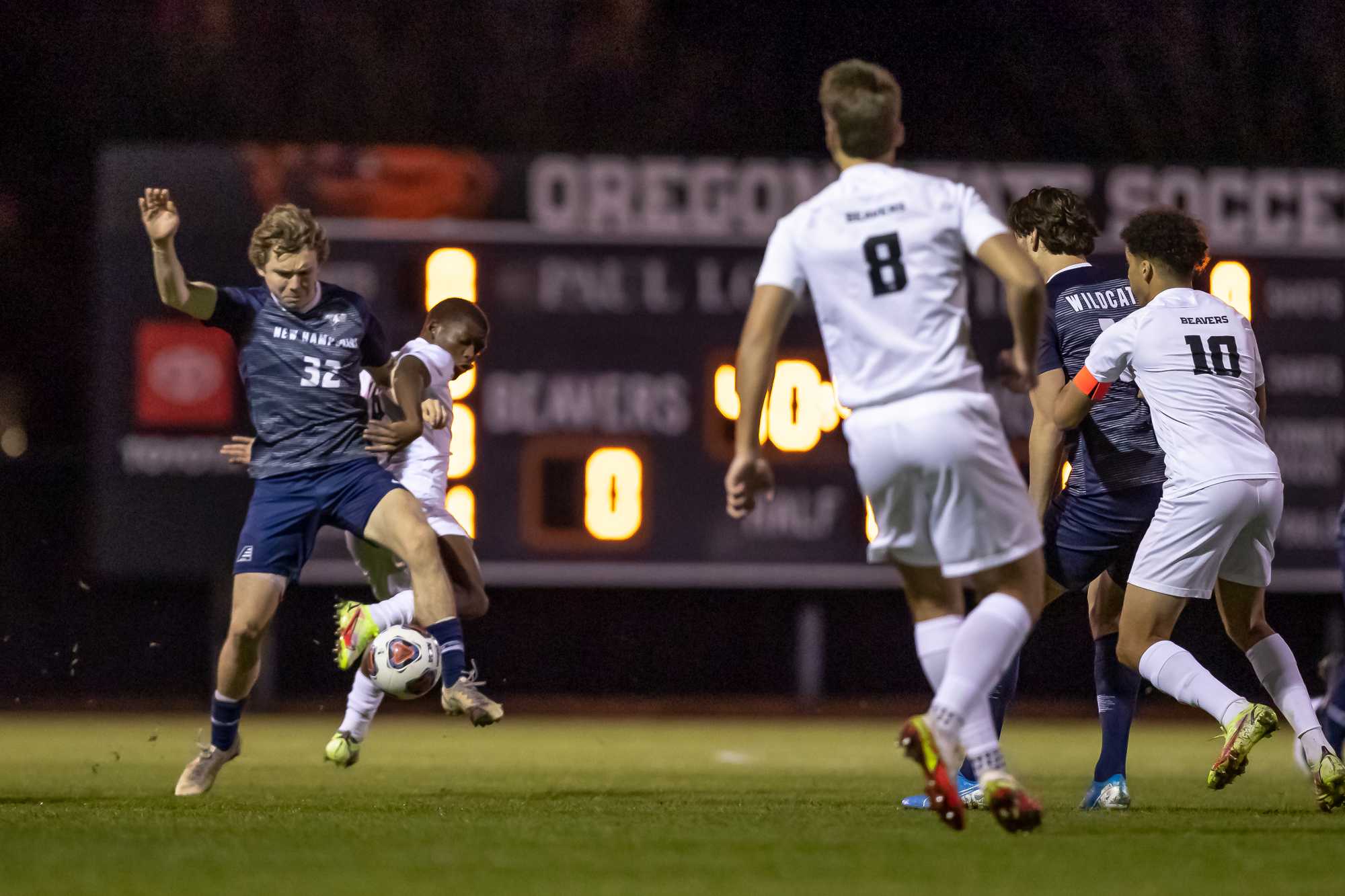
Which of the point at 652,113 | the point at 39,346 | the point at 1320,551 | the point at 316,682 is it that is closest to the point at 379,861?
the point at 1320,551

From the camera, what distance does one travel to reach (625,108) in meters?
16.2

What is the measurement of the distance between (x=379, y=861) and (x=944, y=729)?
136 centimetres

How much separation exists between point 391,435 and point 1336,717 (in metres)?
3.35

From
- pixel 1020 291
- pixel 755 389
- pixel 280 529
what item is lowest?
pixel 280 529

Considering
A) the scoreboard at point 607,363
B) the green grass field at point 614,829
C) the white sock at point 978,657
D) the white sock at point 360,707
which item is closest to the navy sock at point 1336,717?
the green grass field at point 614,829

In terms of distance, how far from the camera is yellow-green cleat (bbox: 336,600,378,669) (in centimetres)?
700

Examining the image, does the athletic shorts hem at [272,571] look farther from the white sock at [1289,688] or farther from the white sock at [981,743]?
the white sock at [1289,688]

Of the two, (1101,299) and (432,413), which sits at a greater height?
(1101,299)

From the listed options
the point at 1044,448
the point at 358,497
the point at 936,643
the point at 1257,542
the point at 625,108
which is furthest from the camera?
the point at 625,108

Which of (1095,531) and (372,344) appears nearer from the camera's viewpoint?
(1095,531)

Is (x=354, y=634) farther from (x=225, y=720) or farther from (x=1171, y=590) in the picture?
(x=1171, y=590)

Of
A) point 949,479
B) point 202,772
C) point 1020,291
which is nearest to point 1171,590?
point 949,479

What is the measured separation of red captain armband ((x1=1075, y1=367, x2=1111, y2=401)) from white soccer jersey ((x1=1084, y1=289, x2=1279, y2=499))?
14 mm

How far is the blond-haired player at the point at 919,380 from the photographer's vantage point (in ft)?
15.4
